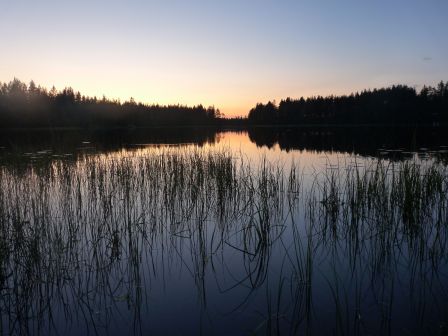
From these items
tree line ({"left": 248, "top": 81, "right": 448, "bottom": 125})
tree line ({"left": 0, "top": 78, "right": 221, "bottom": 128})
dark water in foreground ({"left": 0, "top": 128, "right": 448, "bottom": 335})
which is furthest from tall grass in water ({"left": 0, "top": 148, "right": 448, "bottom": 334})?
tree line ({"left": 248, "top": 81, "right": 448, "bottom": 125})

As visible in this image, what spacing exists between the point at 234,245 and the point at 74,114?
70401 mm

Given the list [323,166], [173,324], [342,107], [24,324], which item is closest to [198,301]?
[173,324]

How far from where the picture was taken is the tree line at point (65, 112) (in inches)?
2224

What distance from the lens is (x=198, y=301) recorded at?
3.93 meters

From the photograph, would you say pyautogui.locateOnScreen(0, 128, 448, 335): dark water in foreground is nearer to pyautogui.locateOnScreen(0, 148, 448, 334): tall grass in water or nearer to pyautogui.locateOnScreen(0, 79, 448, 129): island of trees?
pyautogui.locateOnScreen(0, 148, 448, 334): tall grass in water

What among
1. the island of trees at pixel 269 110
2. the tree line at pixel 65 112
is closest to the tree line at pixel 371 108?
the island of trees at pixel 269 110

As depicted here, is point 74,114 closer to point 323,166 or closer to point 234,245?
point 323,166

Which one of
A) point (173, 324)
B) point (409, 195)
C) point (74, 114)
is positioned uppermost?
point (74, 114)

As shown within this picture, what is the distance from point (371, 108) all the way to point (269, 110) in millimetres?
38564

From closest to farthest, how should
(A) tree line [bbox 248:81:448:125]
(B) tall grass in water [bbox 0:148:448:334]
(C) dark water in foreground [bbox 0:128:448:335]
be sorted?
1. (C) dark water in foreground [bbox 0:128:448:335]
2. (B) tall grass in water [bbox 0:148:448:334]
3. (A) tree line [bbox 248:81:448:125]

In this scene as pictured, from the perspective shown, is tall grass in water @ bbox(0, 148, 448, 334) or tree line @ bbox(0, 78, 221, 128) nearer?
tall grass in water @ bbox(0, 148, 448, 334)

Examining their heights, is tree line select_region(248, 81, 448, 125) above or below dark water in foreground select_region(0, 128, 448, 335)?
above

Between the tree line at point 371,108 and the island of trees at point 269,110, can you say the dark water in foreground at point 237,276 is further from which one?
the tree line at point 371,108

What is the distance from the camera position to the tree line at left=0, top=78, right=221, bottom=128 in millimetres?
Answer: 56500
